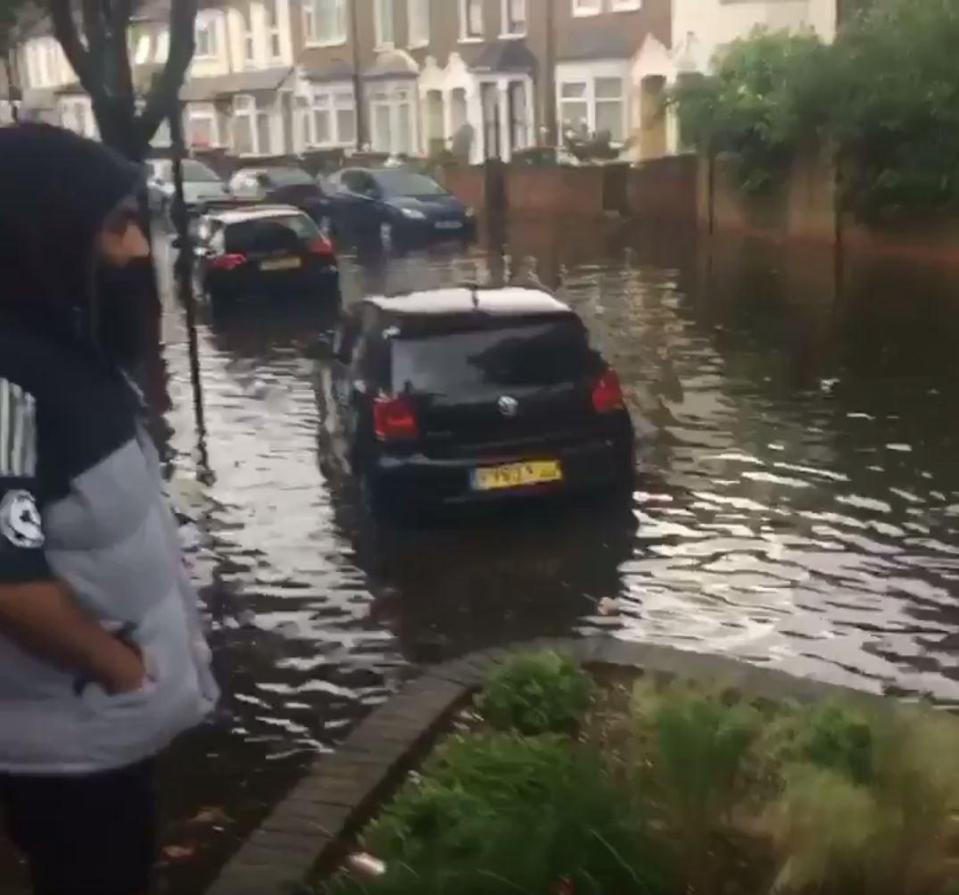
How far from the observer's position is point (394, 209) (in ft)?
93.4

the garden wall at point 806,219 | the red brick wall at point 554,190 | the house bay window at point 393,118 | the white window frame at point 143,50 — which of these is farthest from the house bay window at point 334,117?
the garden wall at point 806,219

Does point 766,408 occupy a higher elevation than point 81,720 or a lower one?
lower

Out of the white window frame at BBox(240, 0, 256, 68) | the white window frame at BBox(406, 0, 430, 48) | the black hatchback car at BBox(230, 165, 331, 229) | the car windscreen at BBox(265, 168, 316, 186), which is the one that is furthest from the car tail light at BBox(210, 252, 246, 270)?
the white window frame at BBox(240, 0, 256, 68)

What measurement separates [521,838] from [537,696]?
1736mm

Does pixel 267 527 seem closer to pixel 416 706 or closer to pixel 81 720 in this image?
pixel 416 706

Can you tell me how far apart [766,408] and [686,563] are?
4.22m

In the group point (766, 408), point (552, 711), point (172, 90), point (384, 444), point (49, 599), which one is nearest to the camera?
point (49, 599)

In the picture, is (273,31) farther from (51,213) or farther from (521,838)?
(51,213)

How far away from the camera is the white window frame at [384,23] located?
47.5 metres

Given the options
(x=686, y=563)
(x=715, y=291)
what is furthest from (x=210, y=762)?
(x=715, y=291)

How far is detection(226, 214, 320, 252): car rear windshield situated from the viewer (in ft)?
64.6

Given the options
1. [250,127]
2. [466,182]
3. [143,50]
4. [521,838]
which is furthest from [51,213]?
[143,50]

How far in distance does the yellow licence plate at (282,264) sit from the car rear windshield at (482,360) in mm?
10960

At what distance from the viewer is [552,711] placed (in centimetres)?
521
